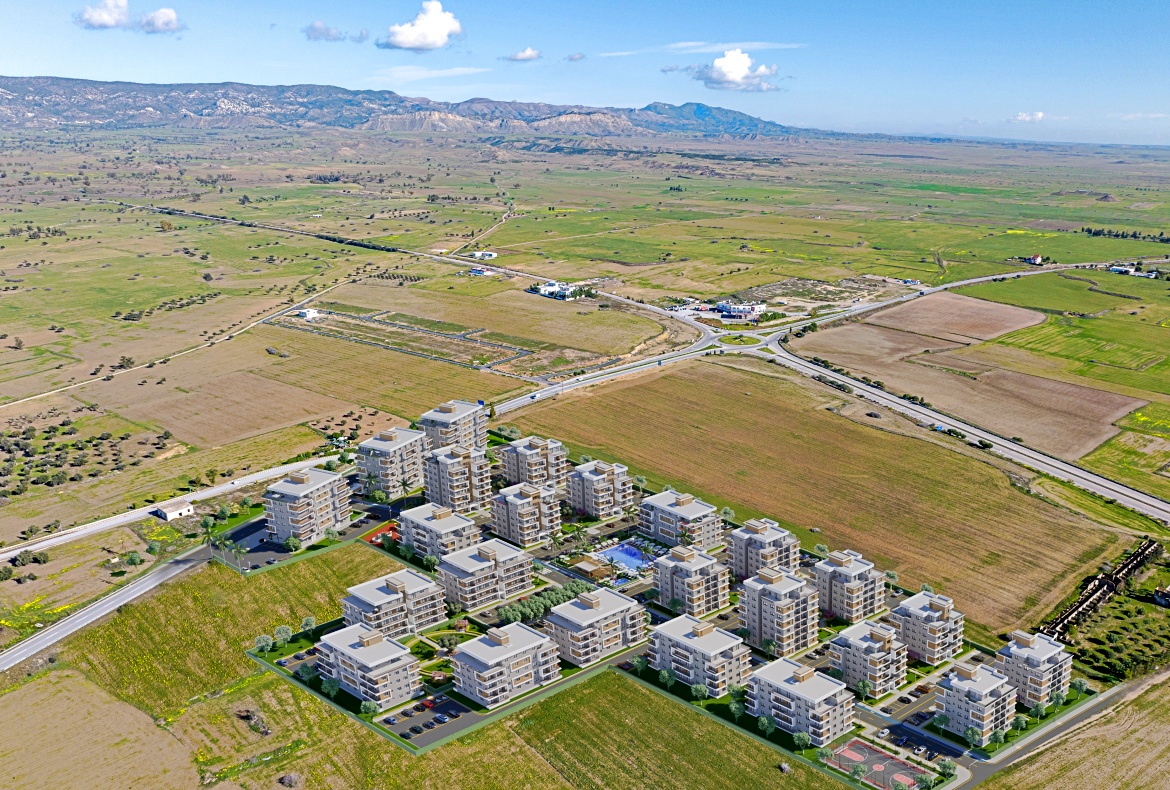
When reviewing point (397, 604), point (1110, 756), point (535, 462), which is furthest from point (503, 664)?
point (1110, 756)

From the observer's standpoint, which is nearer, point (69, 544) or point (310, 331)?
point (69, 544)

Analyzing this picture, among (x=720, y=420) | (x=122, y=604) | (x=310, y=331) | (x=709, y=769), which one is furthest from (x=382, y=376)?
(x=709, y=769)

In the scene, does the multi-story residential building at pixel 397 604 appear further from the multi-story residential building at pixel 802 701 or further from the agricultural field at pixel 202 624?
the multi-story residential building at pixel 802 701

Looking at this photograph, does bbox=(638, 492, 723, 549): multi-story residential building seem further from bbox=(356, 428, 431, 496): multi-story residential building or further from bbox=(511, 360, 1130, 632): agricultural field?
bbox=(356, 428, 431, 496): multi-story residential building

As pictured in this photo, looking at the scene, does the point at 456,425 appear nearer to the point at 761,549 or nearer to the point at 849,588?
the point at 761,549

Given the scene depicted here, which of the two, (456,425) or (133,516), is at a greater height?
(456,425)

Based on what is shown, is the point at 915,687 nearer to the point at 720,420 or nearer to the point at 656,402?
the point at 720,420

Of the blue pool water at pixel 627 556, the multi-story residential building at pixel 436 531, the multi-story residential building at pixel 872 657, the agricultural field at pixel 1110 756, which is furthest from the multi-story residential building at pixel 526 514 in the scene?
the agricultural field at pixel 1110 756
